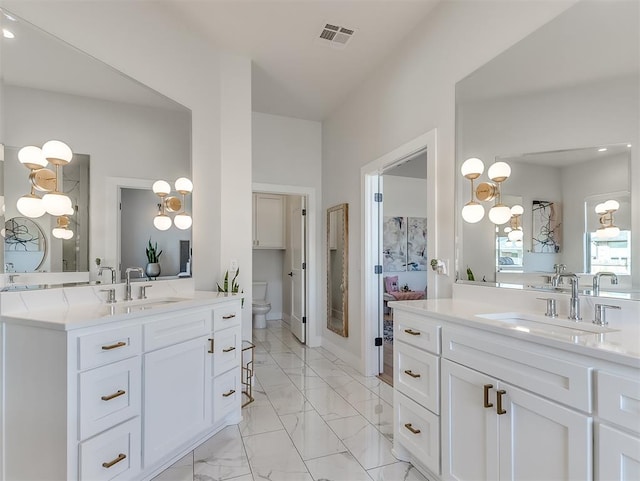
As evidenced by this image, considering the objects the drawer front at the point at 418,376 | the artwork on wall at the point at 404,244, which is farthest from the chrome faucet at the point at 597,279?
the artwork on wall at the point at 404,244

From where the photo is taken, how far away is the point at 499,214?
1.98 metres

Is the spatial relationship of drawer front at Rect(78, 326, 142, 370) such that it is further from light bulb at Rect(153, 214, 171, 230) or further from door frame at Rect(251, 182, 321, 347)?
door frame at Rect(251, 182, 321, 347)

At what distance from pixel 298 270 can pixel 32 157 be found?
11.0 ft

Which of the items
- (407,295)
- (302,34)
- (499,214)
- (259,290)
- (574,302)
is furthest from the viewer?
(259,290)

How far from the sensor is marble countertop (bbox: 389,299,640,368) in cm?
99

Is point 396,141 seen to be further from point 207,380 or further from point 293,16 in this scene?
point 207,380

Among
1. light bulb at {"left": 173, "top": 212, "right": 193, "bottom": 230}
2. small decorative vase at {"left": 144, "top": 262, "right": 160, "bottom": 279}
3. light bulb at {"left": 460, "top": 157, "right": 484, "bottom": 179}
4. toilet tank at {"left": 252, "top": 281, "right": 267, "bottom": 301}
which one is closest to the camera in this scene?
light bulb at {"left": 460, "top": 157, "right": 484, "bottom": 179}

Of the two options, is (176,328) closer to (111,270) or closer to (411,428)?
(111,270)

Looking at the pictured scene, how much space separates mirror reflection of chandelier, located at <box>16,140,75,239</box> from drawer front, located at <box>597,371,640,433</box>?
250cm

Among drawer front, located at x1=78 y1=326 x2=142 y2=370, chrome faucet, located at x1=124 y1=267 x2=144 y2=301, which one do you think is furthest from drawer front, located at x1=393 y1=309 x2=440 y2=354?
chrome faucet, located at x1=124 y1=267 x2=144 y2=301

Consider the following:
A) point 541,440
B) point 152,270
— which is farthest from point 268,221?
point 541,440

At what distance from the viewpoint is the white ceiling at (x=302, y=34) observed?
8.04 ft

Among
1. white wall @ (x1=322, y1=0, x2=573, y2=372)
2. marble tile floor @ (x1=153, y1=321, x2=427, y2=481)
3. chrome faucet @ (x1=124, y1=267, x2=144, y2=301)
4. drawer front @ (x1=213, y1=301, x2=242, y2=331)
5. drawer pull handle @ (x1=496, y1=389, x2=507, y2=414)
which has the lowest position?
marble tile floor @ (x1=153, y1=321, x2=427, y2=481)

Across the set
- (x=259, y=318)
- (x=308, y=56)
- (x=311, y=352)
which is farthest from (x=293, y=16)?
(x=259, y=318)
